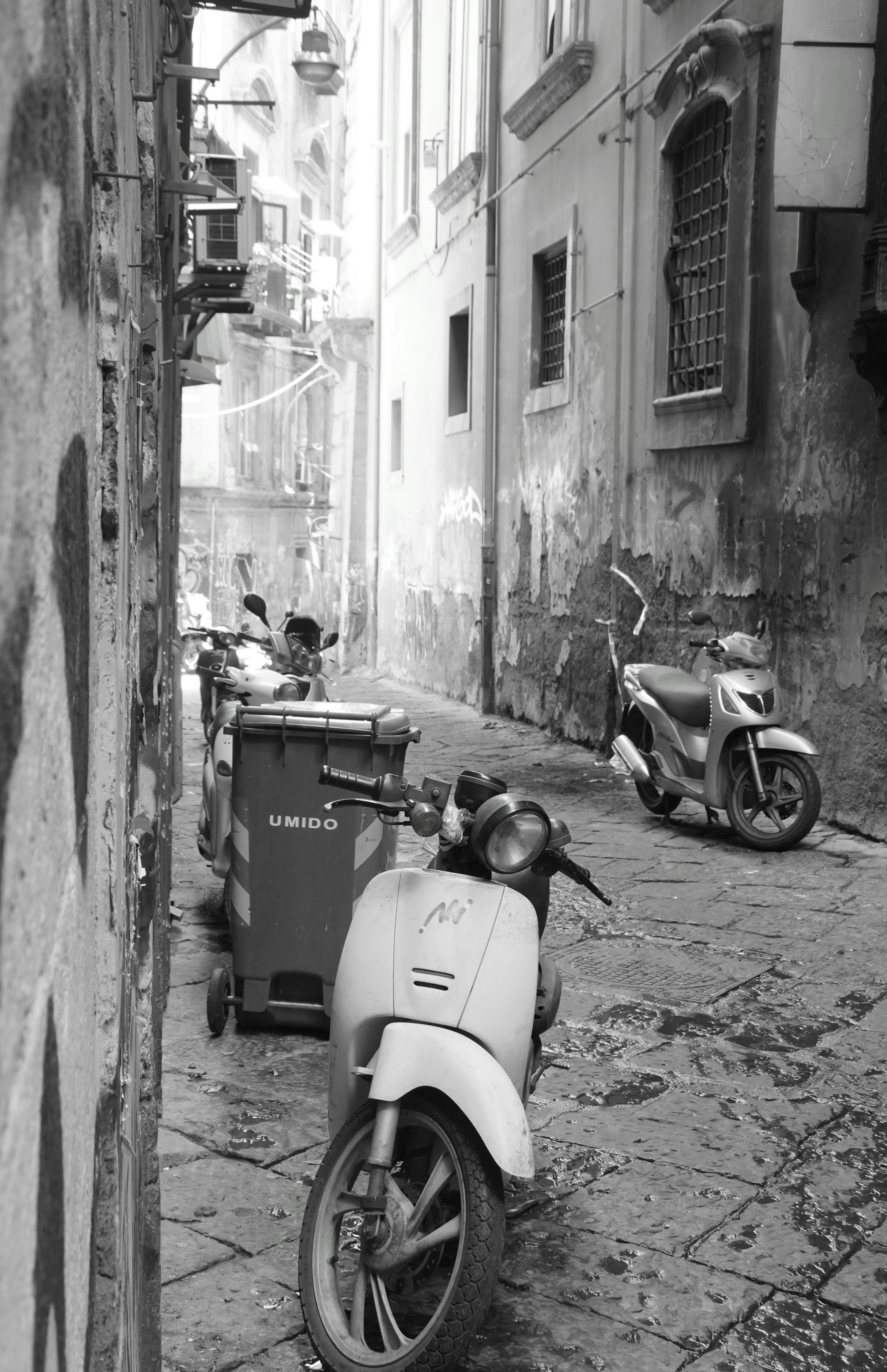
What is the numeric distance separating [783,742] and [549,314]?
697cm

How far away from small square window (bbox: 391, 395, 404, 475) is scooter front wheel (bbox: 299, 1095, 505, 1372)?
16.3 m

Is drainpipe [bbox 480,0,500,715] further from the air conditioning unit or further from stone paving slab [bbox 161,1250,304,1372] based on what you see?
stone paving slab [bbox 161,1250,304,1372]

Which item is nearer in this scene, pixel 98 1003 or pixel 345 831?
pixel 98 1003

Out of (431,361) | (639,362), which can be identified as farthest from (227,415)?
(639,362)

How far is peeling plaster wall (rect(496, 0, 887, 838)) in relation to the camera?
7426 millimetres

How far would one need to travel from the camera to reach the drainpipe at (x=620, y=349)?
34.4 feet

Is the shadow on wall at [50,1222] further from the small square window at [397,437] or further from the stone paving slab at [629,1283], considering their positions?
the small square window at [397,437]

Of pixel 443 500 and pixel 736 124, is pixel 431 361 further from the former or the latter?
pixel 736 124

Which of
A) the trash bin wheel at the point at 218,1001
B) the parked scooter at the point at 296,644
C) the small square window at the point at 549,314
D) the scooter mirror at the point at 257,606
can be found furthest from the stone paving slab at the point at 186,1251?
the small square window at the point at 549,314

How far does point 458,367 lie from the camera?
16094 mm

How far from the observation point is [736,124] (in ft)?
28.0

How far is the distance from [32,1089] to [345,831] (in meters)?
3.57

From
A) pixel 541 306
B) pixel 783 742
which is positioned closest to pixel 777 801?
pixel 783 742

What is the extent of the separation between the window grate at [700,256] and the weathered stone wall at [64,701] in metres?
7.52
